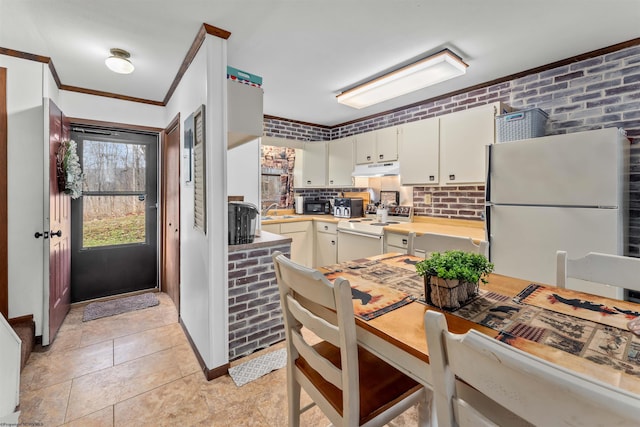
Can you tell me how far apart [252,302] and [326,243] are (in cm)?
189

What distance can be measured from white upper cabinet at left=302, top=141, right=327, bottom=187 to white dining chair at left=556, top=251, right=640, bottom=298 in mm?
3390

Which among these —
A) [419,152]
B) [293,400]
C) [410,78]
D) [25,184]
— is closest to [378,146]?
[419,152]

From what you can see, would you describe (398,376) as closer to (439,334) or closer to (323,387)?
(323,387)

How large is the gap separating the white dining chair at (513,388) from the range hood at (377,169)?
122 inches

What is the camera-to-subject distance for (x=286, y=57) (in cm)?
240

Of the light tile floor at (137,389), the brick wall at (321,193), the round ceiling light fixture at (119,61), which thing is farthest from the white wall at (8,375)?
the brick wall at (321,193)

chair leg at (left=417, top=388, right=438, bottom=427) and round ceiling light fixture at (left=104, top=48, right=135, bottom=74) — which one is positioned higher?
round ceiling light fixture at (left=104, top=48, right=135, bottom=74)

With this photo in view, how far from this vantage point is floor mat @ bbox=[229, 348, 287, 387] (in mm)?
1965

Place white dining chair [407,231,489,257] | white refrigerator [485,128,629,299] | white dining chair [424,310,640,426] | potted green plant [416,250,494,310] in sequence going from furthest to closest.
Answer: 1. white refrigerator [485,128,629,299]
2. white dining chair [407,231,489,257]
3. potted green plant [416,250,494,310]
4. white dining chair [424,310,640,426]

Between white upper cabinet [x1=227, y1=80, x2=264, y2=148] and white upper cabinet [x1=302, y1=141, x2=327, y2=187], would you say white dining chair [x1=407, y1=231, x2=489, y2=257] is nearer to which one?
white upper cabinet [x1=227, y1=80, x2=264, y2=148]

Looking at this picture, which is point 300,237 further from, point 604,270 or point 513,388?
point 513,388

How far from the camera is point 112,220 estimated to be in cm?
338

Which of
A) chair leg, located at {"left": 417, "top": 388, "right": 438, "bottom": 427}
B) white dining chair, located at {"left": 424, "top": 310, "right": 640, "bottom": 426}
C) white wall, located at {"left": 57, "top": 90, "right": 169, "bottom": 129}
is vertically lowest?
chair leg, located at {"left": 417, "top": 388, "right": 438, "bottom": 427}

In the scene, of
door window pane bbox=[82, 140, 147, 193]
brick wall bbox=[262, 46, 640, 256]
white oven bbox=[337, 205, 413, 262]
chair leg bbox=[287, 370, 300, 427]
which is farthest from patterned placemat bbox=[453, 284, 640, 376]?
door window pane bbox=[82, 140, 147, 193]
